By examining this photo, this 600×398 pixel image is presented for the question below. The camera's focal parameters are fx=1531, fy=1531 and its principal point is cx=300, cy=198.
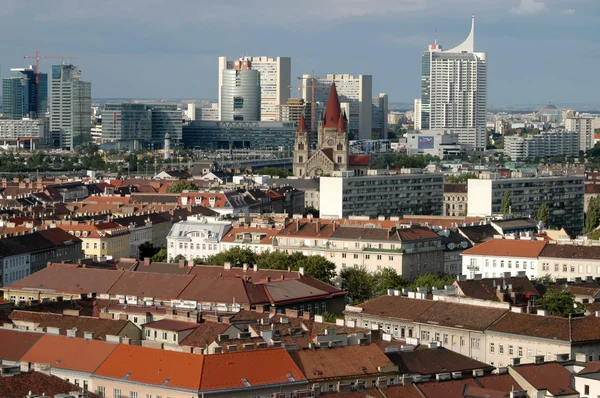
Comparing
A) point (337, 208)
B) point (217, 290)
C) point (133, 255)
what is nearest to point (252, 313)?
point (217, 290)

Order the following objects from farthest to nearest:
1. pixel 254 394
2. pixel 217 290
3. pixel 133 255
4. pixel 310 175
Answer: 1. pixel 310 175
2. pixel 133 255
3. pixel 217 290
4. pixel 254 394

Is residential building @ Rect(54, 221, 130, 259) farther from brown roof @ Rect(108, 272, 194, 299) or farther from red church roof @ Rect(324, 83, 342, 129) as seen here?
red church roof @ Rect(324, 83, 342, 129)

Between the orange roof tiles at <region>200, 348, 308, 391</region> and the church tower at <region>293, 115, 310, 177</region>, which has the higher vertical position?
the church tower at <region>293, 115, 310, 177</region>

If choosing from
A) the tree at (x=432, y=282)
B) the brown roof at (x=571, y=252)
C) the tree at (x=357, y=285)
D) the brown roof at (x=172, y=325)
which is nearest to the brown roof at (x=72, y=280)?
the tree at (x=357, y=285)

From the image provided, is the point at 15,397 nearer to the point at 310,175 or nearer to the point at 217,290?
the point at 217,290

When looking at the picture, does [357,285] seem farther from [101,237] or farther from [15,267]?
[101,237]

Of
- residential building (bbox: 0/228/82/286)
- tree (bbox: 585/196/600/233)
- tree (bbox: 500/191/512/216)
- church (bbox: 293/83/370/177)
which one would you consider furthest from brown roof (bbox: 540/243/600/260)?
church (bbox: 293/83/370/177)

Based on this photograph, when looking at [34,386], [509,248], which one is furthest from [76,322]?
[509,248]
